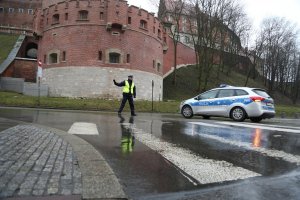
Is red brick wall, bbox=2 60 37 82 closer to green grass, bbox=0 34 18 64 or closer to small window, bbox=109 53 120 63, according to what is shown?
green grass, bbox=0 34 18 64

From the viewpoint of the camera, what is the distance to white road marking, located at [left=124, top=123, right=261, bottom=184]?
17.5 ft

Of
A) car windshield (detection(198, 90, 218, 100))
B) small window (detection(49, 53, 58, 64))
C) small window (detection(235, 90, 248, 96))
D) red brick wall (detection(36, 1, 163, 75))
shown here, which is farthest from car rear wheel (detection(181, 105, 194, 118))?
small window (detection(49, 53, 58, 64))

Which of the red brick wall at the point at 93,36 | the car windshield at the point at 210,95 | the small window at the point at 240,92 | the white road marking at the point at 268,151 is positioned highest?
the red brick wall at the point at 93,36

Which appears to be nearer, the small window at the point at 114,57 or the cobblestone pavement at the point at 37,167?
the cobblestone pavement at the point at 37,167

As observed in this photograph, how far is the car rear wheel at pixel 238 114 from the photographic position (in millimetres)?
16812

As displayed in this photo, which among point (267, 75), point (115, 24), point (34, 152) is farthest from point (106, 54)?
point (267, 75)

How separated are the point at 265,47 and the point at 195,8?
21.5 meters

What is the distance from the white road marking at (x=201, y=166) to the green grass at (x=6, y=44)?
45.6 metres

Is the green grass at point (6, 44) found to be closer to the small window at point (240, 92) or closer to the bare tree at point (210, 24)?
the bare tree at point (210, 24)

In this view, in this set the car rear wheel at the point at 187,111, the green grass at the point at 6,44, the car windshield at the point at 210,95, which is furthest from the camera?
the green grass at the point at 6,44

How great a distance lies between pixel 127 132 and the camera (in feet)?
34.0

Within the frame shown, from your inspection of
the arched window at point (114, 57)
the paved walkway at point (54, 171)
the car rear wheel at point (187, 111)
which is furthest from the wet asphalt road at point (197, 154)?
the arched window at point (114, 57)

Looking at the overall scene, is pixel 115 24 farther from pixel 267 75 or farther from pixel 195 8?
pixel 267 75

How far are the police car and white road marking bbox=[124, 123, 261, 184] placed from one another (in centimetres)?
932
